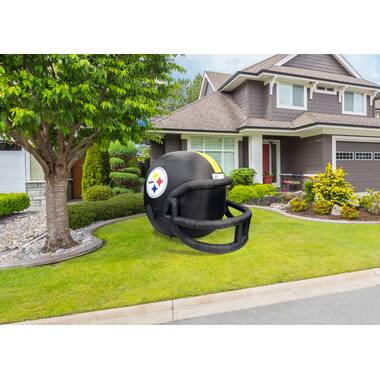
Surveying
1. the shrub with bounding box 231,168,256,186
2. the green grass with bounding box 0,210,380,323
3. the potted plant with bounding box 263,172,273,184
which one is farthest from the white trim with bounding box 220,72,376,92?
the green grass with bounding box 0,210,380,323

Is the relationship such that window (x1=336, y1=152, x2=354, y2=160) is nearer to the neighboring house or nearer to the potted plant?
the potted plant

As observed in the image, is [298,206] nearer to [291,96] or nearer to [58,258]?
[58,258]

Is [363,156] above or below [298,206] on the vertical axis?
above

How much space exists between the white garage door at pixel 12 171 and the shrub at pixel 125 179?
4.23 meters

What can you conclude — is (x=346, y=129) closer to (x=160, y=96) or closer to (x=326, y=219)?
(x=326, y=219)

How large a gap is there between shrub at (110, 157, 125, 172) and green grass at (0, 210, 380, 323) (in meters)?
6.59

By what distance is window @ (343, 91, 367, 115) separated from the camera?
15.4m

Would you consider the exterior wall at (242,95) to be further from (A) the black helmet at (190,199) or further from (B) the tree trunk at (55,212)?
(B) the tree trunk at (55,212)

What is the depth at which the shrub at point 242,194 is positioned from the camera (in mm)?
10938

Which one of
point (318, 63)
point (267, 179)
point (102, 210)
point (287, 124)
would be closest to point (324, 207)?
point (267, 179)

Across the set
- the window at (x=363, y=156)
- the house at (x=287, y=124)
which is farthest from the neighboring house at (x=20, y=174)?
the window at (x=363, y=156)

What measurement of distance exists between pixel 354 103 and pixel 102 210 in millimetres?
16221

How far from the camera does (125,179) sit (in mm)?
12359

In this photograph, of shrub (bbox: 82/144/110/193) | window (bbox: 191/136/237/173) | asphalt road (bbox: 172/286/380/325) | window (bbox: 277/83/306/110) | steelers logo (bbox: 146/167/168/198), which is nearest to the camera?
asphalt road (bbox: 172/286/380/325)
